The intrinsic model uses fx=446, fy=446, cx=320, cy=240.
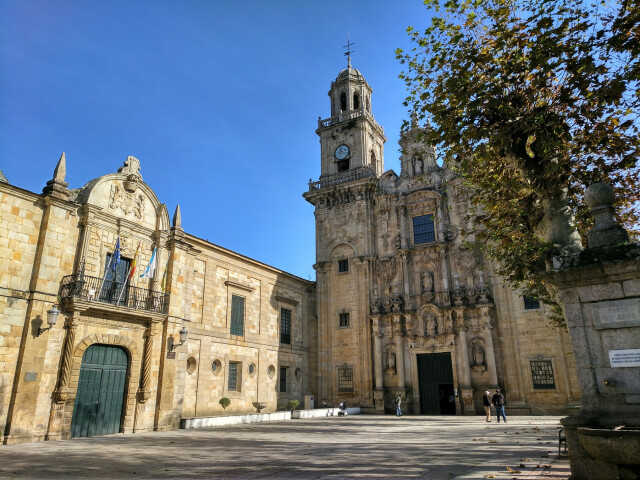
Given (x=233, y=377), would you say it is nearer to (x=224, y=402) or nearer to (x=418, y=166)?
(x=224, y=402)

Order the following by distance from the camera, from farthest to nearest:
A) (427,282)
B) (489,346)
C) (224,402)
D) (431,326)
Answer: (427,282) < (431,326) < (489,346) < (224,402)

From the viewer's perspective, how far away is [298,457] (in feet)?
→ 31.8

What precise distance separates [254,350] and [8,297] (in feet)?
44.8

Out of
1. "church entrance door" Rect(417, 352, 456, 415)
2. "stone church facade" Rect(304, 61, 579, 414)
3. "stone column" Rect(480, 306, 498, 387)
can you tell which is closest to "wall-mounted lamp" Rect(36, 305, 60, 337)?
"stone church facade" Rect(304, 61, 579, 414)

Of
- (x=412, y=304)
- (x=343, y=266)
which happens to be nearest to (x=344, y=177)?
(x=343, y=266)

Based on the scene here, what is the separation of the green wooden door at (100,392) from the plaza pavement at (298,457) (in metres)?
1.17

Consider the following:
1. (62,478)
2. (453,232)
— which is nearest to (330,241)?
(453,232)

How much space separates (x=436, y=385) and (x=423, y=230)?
9.72 metres

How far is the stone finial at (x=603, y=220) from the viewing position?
6.17 metres

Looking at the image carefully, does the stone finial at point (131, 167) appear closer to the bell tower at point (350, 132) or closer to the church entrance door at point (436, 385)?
the bell tower at point (350, 132)

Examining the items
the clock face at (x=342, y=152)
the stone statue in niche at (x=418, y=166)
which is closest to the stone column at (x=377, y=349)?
the stone statue in niche at (x=418, y=166)

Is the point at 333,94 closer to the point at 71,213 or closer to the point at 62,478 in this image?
the point at 71,213

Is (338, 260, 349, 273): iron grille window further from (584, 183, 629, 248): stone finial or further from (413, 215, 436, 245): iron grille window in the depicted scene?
(584, 183, 629, 248): stone finial

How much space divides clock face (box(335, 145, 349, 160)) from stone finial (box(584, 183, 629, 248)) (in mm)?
→ 27903
